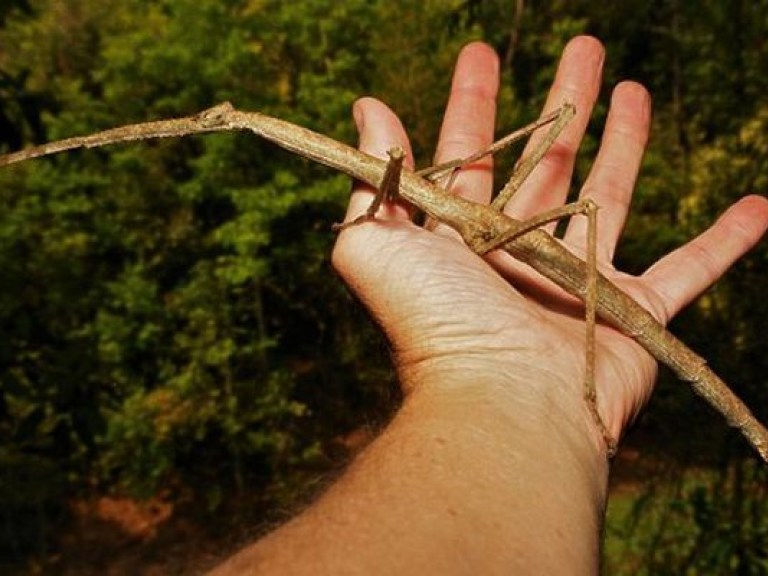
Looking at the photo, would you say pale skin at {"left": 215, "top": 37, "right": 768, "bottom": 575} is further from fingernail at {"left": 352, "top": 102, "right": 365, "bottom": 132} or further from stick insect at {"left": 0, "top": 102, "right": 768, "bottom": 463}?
stick insect at {"left": 0, "top": 102, "right": 768, "bottom": 463}

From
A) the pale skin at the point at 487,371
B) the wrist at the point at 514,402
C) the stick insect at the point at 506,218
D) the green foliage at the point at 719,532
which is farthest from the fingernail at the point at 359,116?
the green foliage at the point at 719,532

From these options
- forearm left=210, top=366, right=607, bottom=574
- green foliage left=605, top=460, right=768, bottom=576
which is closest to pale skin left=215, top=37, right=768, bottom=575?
forearm left=210, top=366, right=607, bottom=574

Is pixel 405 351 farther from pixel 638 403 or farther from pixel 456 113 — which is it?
pixel 456 113

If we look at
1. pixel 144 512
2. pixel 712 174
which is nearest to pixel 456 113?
pixel 712 174

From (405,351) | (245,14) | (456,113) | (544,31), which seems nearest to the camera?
(405,351)

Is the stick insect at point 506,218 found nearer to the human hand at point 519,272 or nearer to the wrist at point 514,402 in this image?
the human hand at point 519,272

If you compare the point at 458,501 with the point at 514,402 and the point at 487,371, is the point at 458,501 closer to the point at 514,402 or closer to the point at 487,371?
the point at 514,402

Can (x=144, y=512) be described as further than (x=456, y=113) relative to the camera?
Yes
